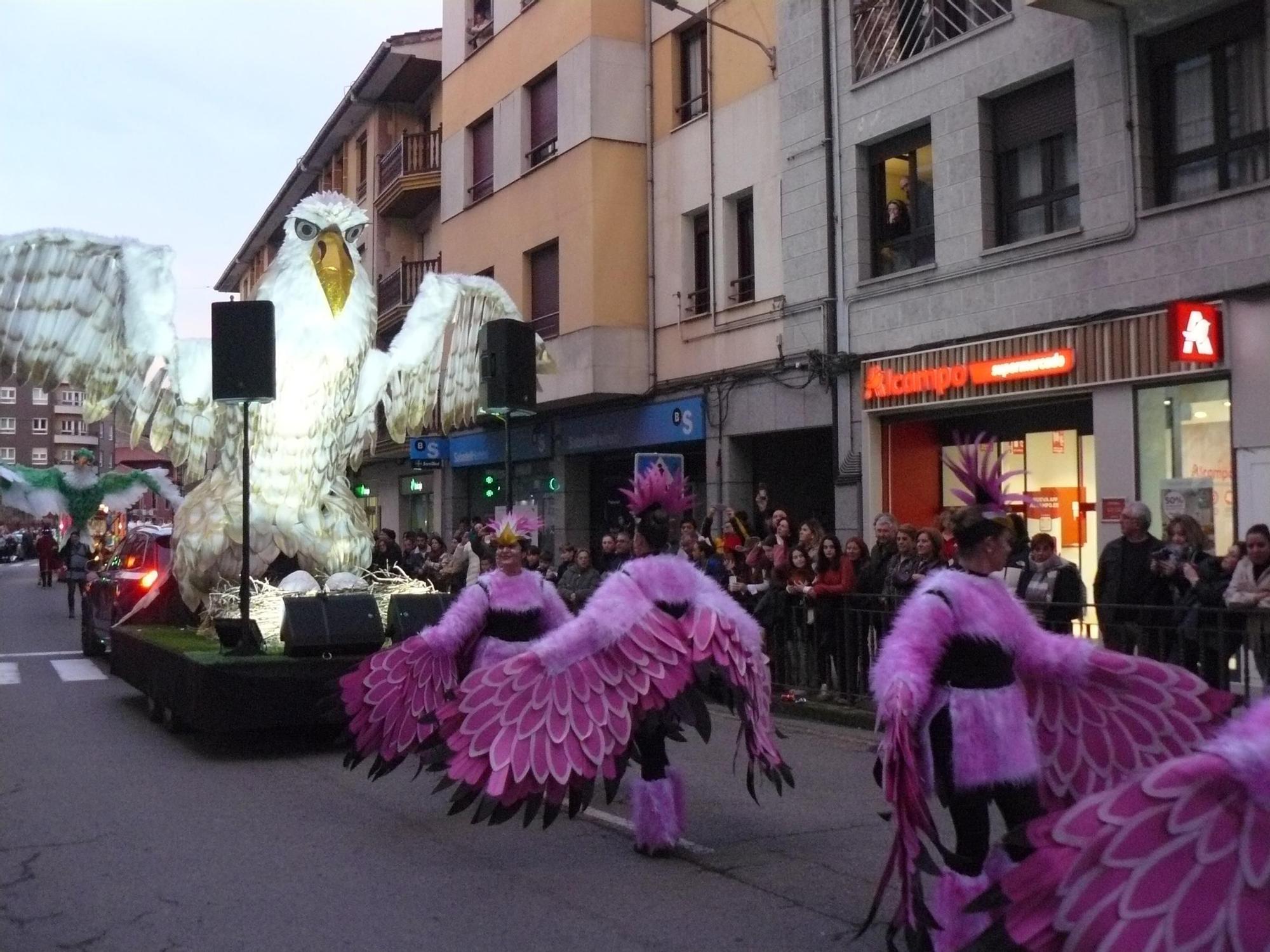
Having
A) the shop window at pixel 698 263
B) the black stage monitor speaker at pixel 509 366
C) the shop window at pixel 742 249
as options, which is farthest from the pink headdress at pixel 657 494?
the shop window at pixel 698 263

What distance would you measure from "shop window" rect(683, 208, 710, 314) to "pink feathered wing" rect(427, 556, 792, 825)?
1342 cm

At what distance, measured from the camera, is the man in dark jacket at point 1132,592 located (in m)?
8.78

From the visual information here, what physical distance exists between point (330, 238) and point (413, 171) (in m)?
18.4

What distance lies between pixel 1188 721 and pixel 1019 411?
33.2ft

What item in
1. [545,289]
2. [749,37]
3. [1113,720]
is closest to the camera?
[1113,720]

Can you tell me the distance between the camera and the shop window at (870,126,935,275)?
15.2m

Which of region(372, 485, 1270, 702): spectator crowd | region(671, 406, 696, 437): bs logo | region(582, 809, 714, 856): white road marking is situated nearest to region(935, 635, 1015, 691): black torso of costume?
region(372, 485, 1270, 702): spectator crowd

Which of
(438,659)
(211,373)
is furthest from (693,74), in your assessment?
(438,659)

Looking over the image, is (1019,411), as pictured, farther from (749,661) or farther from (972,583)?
(972,583)

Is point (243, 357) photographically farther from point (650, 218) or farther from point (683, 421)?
point (650, 218)

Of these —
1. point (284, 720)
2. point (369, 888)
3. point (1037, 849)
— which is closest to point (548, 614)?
point (369, 888)

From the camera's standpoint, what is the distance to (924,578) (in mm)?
6391

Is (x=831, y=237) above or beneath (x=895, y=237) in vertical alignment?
above

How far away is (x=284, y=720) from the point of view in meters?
9.09
